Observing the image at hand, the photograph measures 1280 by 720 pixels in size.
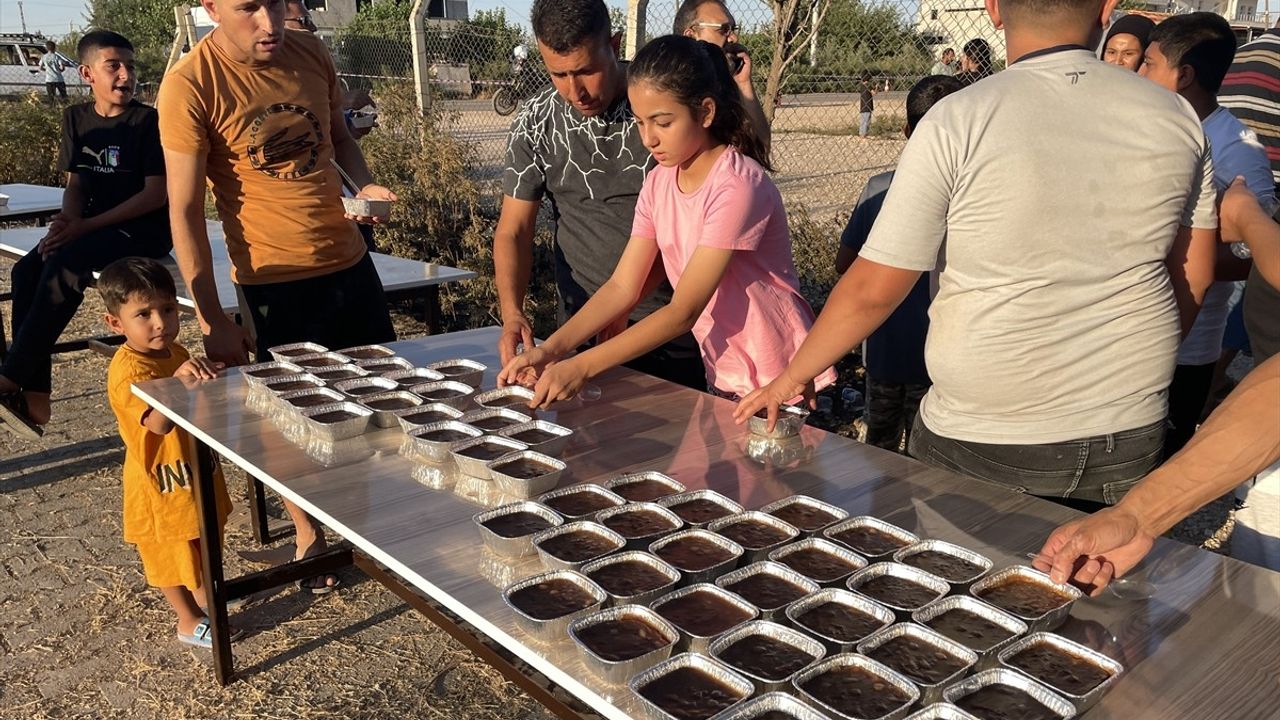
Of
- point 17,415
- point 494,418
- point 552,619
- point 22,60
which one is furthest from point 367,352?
point 22,60

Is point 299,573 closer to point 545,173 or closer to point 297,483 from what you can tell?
point 297,483

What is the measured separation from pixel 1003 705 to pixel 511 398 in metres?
1.38

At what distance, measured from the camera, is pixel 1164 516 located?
1.28 m

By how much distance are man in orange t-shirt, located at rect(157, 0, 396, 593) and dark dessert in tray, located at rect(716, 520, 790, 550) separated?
1.73m

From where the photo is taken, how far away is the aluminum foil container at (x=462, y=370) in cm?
233

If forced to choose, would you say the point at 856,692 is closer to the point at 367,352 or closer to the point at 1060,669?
the point at 1060,669

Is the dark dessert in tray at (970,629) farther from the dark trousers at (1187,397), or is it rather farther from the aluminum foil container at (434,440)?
the dark trousers at (1187,397)

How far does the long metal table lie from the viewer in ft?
4.06

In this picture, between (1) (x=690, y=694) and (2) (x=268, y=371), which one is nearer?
(1) (x=690, y=694)

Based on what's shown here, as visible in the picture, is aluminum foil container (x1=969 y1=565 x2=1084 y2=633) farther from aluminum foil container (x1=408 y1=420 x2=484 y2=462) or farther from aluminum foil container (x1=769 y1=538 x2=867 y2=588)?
aluminum foil container (x1=408 y1=420 x2=484 y2=462)

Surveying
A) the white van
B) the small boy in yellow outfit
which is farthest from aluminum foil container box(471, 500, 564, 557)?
the white van

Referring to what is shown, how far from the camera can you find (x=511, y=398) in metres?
2.23

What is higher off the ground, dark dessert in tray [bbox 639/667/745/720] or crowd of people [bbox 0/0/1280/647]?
crowd of people [bbox 0/0/1280/647]

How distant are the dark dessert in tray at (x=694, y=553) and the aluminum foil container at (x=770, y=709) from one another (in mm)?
310
